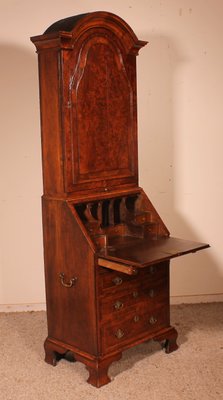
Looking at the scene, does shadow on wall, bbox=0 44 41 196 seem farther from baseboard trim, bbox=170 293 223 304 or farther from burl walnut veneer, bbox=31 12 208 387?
baseboard trim, bbox=170 293 223 304

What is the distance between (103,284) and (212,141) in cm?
176

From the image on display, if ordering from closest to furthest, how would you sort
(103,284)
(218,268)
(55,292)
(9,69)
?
(103,284) → (55,292) → (9,69) → (218,268)

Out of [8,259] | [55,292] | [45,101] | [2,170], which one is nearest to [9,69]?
[2,170]

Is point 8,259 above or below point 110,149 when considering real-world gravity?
below

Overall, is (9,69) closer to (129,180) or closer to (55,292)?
(129,180)

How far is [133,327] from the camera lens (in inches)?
131

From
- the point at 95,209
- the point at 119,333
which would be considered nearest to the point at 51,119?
the point at 95,209

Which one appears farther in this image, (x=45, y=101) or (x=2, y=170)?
(x=2, y=170)

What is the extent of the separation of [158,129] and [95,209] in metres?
1.16

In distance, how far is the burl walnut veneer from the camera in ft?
10.2

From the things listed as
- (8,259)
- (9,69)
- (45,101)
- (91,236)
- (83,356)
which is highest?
(9,69)

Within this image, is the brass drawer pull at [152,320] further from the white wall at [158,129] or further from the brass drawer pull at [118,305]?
the white wall at [158,129]

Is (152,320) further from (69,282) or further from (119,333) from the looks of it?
(69,282)

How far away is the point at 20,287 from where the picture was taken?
445 cm
